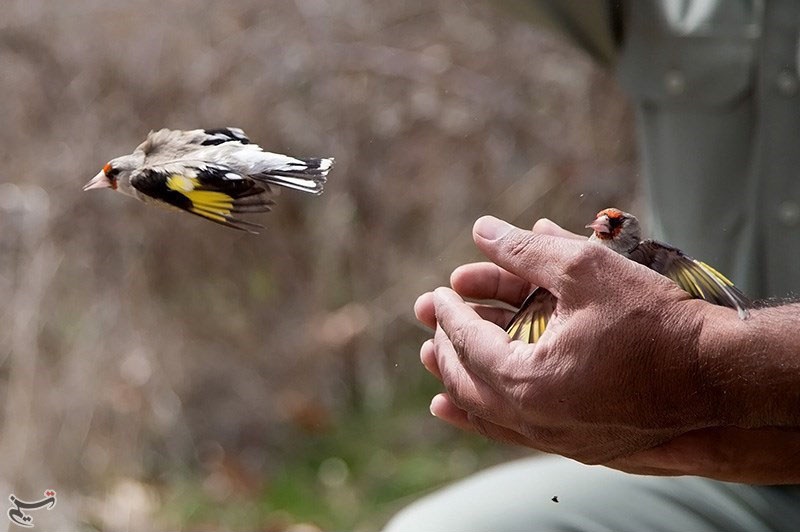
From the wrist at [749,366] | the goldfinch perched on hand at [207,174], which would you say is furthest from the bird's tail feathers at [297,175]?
the wrist at [749,366]

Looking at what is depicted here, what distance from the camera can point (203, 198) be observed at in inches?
33.1

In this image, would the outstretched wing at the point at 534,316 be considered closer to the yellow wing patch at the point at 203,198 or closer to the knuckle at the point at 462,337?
the knuckle at the point at 462,337

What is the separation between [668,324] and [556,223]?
26 centimetres

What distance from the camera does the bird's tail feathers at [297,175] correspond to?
84 cm

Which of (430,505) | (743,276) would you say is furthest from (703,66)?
(430,505)

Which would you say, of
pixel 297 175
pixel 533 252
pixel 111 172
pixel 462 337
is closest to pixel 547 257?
pixel 533 252

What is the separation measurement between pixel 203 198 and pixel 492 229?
31cm

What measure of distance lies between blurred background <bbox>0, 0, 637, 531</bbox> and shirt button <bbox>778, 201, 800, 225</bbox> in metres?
0.19

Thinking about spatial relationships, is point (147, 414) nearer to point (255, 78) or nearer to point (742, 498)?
point (255, 78)
